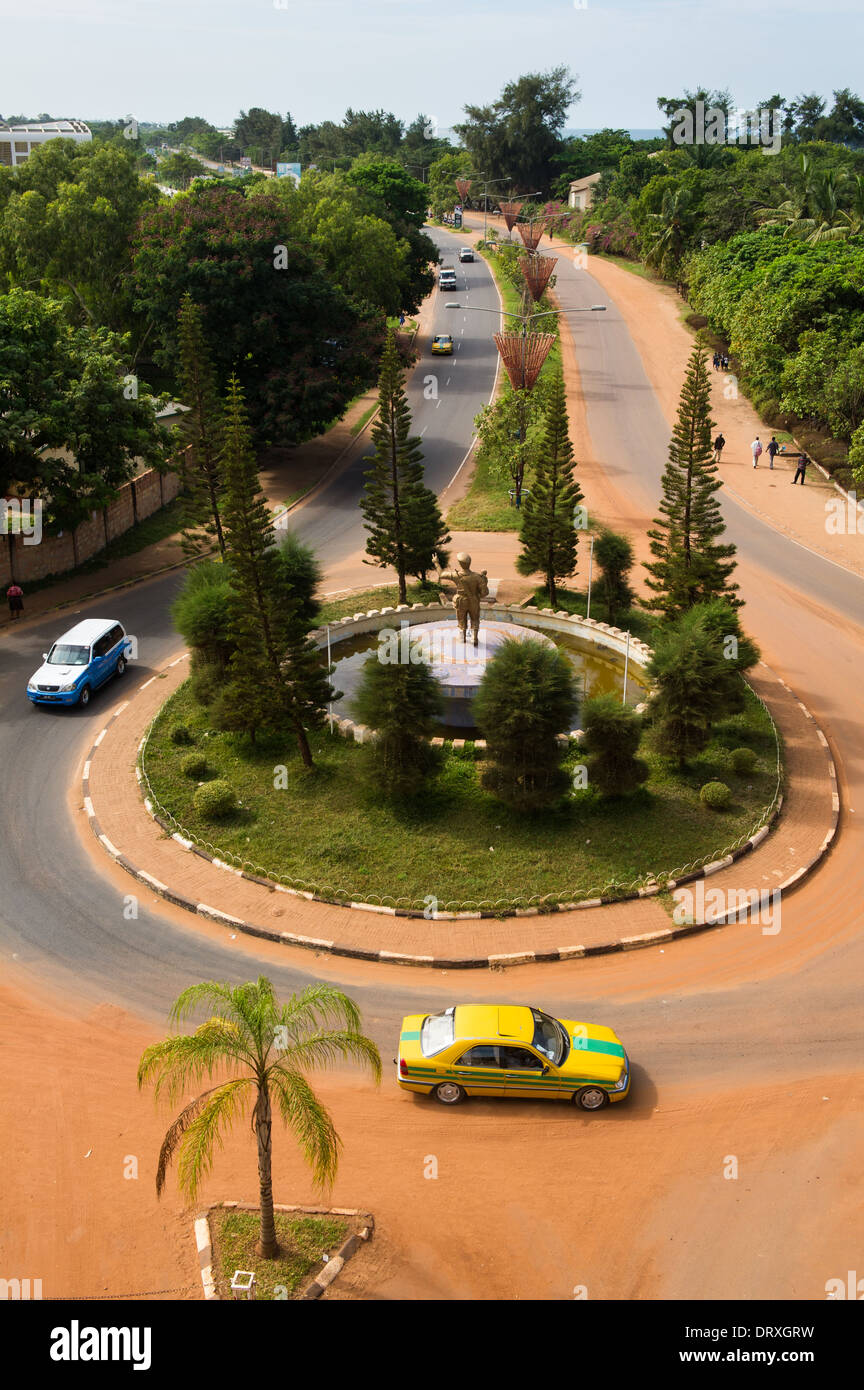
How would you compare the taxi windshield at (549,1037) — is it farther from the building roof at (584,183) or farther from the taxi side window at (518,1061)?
the building roof at (584,183)

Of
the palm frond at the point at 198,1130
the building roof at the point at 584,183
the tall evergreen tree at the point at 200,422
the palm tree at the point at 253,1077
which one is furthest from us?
the building roof at the point at 584,183

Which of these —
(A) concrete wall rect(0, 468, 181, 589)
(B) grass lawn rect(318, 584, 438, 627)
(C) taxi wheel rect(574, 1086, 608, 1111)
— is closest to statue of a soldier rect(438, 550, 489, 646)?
(B) grass lawn rect(318, 584, 438, 627)

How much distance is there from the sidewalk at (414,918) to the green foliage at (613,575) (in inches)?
309

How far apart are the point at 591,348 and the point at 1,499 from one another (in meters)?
42.2

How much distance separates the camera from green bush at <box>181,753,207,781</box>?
25547mm

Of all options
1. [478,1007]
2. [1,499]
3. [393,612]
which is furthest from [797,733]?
[1,499]

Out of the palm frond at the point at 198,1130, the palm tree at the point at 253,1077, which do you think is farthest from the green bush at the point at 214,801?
the palm frond at the point at 198,1130

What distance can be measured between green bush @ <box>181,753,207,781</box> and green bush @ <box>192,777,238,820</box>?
1210 mm

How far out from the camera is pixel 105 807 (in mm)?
24984

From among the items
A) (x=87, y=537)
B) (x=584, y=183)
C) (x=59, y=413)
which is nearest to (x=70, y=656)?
(x=59, y=413)

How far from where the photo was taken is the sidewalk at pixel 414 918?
66.7 feet

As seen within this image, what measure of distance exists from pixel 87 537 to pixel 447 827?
69.6ft

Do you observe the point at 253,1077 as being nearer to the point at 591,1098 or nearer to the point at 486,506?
the point at 591,1098

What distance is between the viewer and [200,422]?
3459 centimetres
